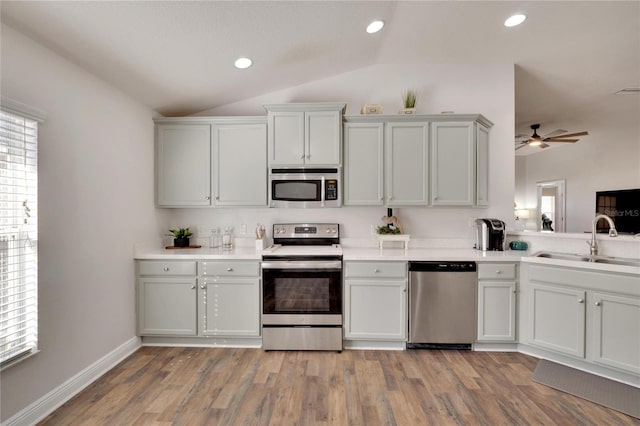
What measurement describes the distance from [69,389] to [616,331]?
3977 mm

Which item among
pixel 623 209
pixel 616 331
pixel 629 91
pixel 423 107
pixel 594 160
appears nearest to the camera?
pixel 616 331

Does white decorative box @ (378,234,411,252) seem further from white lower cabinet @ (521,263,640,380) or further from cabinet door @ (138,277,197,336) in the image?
cabinet door @ (138,277,197,336)

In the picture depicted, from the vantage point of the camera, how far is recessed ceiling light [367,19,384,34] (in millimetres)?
2521

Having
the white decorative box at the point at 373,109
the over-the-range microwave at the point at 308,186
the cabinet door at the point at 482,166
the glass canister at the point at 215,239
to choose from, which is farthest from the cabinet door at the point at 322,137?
the cabinet door at the point at 482,166

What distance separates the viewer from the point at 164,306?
2.77 m

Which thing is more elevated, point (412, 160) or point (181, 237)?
point (412, 160)

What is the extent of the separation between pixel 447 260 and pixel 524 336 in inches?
37.5

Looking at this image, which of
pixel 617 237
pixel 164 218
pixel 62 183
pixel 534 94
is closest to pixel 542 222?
pixel 534 94

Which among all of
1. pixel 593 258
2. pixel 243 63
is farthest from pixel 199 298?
pixel 593 258

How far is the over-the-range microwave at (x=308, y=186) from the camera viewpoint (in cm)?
296

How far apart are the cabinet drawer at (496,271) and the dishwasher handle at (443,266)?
0.08 m

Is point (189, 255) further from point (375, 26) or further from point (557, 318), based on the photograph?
point (557, 318)

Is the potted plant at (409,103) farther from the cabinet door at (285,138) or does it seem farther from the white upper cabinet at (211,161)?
the white upper cabinet at (211,161)

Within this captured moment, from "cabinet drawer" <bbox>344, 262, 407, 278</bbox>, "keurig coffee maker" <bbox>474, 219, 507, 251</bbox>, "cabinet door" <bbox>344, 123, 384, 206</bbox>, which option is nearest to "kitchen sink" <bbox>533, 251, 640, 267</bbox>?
"keurig coffee maker" <bbox>474, 219, 507, 251</bbox>
